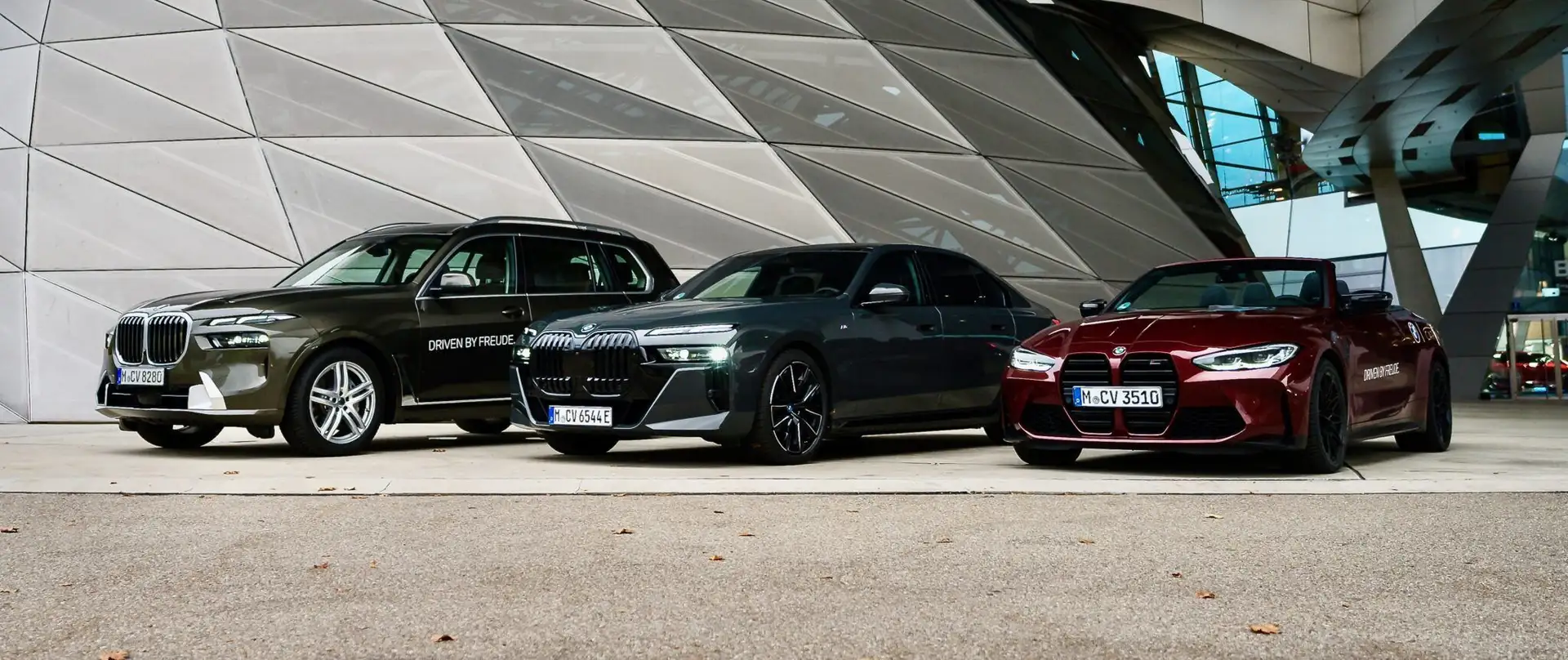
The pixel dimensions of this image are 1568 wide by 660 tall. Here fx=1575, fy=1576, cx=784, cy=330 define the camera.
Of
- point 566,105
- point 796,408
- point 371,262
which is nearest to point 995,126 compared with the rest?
point 566,105

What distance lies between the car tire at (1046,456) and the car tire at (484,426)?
5178mm

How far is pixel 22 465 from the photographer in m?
9.55

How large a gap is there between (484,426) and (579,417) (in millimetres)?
4069

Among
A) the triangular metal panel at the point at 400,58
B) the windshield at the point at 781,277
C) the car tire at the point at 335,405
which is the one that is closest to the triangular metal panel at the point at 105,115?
the triangular metal panel at the point at 400,58

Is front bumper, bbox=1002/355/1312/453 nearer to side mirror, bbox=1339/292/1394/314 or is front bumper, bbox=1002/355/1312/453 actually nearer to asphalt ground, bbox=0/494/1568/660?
asphalt ground, bbox=0/494/1568/660

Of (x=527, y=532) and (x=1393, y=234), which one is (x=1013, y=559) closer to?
(x=527, y=532)

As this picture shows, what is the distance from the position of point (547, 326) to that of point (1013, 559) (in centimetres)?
508

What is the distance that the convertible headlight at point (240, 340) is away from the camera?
1002cm

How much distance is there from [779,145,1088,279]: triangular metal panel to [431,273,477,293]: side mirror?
7431 millimetres

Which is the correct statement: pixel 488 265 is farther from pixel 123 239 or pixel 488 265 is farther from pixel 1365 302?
pixel 123 239

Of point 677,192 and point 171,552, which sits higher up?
point 677,192

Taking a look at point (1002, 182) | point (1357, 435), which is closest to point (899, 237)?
point (1002, 182)

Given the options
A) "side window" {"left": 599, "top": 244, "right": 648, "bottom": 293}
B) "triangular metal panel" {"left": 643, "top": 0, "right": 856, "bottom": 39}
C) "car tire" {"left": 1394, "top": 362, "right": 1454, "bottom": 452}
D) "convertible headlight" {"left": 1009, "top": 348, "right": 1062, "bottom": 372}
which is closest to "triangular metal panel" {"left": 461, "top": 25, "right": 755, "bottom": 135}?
"triangular metal panel" {"left": 643, "top": 0, "right": 856, "bottom": 39}

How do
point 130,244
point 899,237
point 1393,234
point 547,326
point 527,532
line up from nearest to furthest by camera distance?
point 527,532 → point 547,326 → point 130,244 → point 899,237 → point 1393,234
